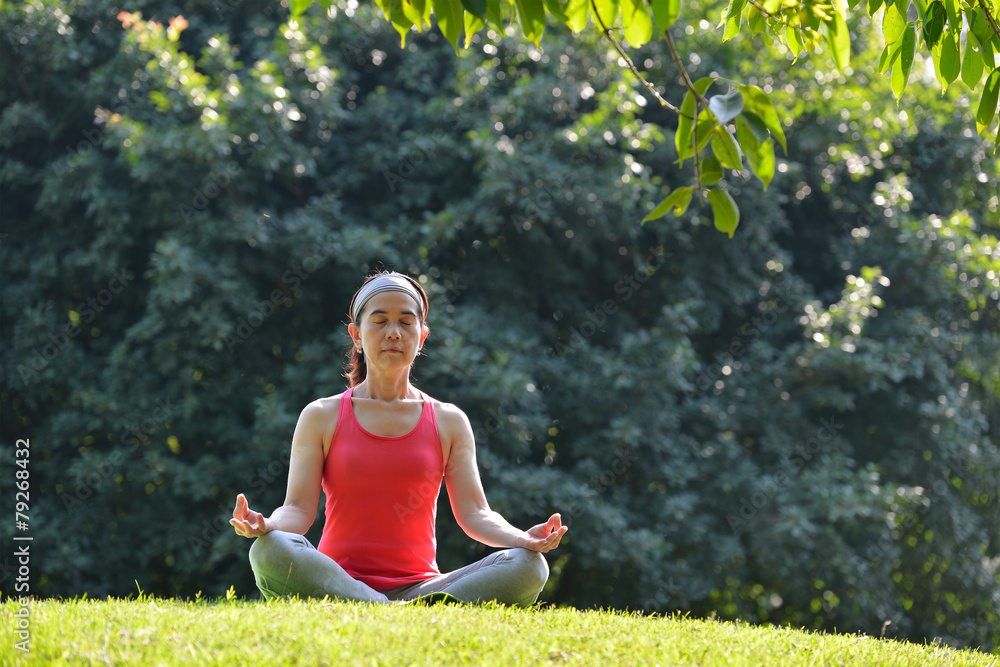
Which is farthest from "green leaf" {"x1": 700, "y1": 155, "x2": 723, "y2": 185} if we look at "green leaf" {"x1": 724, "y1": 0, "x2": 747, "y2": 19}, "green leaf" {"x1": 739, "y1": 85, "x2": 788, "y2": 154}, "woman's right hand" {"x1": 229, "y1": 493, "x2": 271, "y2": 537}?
"woman's right hand" {"x1": 229, "y1": 493, "x2": 271, "y2": 537}

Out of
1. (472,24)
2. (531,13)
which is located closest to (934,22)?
(531,13)

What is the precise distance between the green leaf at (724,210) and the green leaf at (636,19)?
0.48m

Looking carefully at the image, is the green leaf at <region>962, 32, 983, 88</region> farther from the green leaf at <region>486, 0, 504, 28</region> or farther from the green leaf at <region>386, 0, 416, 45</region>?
the green leaf at <region>386, 0, 416, 45</region>

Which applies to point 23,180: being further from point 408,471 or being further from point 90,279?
point 408,471

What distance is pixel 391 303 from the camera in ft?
14.0

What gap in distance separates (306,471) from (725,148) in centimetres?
242

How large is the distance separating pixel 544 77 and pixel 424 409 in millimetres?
6158

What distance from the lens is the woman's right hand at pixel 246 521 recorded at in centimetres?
356

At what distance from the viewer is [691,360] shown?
9.13 meters

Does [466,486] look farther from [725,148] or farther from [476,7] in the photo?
[476,7]

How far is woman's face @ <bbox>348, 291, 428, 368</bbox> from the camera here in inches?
168

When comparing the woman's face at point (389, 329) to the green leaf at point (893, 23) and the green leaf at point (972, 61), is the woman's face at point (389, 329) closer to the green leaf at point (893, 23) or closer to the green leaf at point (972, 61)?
the green leaf at point (893, 23)

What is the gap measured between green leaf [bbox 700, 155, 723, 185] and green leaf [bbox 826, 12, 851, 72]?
473mm

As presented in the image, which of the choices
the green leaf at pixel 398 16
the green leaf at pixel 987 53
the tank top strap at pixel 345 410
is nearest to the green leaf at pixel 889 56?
the green leaf at pixel 987 53
